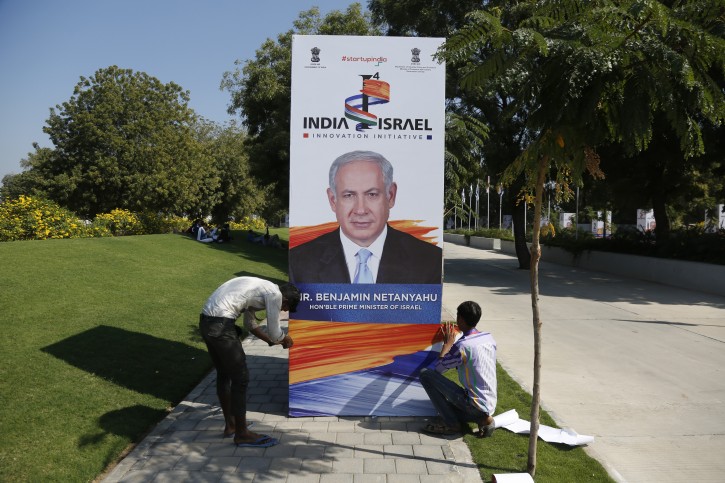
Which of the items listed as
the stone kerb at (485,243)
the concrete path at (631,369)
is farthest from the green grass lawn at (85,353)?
the stone kerb at (485,243)

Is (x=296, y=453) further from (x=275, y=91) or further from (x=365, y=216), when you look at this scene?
(x=275, y=91)

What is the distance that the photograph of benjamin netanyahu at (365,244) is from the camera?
17.1ft

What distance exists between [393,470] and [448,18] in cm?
2055

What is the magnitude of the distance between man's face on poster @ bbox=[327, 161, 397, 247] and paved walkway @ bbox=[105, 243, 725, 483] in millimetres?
1827

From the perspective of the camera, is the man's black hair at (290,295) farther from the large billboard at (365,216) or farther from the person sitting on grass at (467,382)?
the person sitting on grass at (467,382)

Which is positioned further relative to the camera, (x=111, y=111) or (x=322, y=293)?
(x=111, y=111)

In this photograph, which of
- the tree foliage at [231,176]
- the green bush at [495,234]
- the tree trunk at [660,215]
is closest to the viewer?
the tree trunk at [660,215]

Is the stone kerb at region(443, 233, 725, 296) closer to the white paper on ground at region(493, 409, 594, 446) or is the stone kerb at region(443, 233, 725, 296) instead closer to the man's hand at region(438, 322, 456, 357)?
the white paper on ground at region(493, 409, 594, 446)

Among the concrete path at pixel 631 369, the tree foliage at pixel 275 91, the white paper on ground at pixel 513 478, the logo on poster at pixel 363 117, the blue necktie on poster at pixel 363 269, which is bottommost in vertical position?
the concrete path at pixel 631 369

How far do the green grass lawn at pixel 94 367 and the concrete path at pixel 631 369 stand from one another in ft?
1.63

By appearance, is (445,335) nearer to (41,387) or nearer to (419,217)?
(419,217)

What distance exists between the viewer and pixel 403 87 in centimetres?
522

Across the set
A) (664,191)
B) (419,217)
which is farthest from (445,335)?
(664,191)

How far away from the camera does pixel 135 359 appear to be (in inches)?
262
